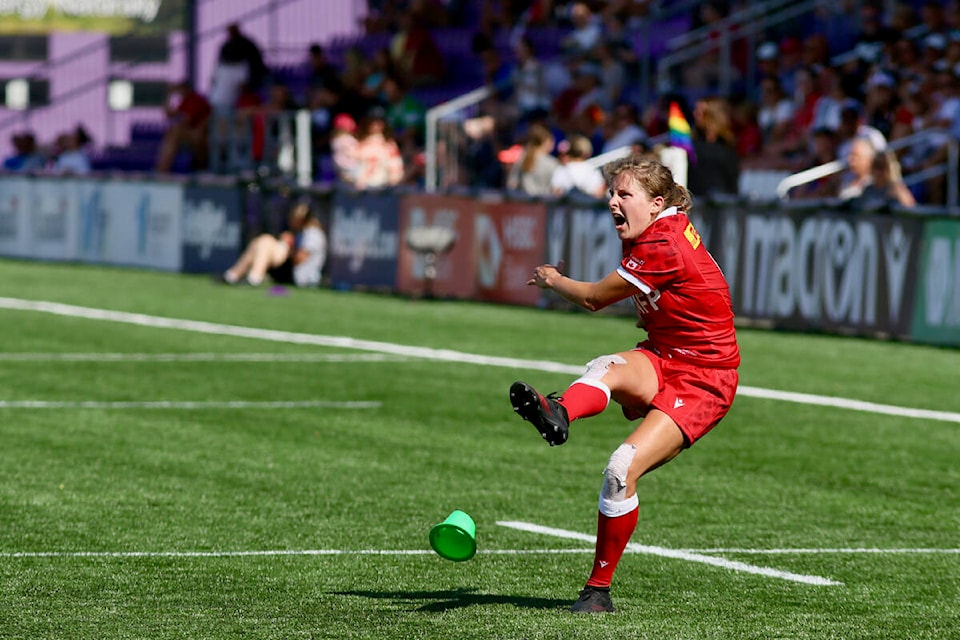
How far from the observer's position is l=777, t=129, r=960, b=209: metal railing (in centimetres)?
1898

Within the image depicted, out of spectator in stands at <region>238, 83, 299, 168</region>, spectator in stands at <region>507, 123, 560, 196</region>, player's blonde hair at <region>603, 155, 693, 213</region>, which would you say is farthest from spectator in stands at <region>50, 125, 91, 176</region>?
player's blonde hair at <region>603, 155, 693, 213</region>

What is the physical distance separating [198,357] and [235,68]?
53.3 feet

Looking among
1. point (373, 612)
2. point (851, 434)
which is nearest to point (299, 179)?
point (851, 434)

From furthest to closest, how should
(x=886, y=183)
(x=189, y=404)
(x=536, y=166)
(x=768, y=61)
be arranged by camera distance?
(x=768, y=61) → (x=536, y=166) → (x=886, y=183) → (x=189, y=404)

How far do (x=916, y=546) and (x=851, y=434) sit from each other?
3.67m

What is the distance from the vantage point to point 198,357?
16.0 m

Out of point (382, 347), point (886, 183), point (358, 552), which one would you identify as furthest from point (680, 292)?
point (886, 183)

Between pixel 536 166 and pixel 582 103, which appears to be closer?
pixel 536 166

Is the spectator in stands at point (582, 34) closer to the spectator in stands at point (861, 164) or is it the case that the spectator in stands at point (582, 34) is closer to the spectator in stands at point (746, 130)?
the spectator in stands at point (746, 130)

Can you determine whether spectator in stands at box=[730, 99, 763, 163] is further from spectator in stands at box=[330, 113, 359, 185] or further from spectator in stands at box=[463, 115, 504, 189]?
spectator in stands at box=[330, 113, 359, 185]

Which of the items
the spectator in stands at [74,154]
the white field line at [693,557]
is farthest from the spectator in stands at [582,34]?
the white field line at [693,557]

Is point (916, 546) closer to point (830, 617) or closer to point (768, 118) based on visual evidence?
point (830, 617)

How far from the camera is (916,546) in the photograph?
8438 millimetres

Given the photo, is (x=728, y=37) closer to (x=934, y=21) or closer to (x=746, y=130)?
(x=746, y=130)
